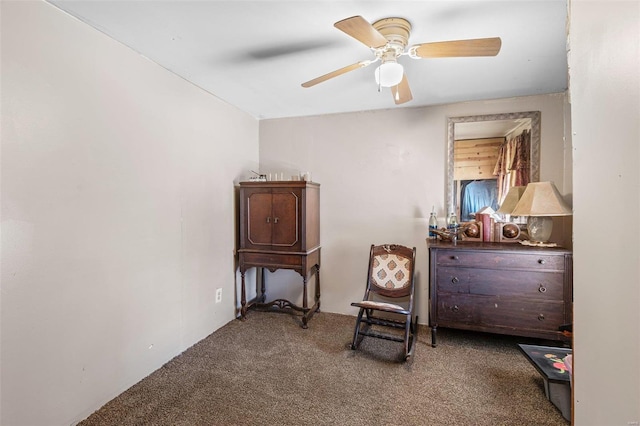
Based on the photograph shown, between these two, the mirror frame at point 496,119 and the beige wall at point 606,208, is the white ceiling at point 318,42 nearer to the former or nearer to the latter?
the mirror frame at point 496,119

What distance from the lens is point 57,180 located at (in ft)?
5.40

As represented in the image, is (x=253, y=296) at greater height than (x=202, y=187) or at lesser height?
lesser

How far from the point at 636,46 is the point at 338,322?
3.10 m

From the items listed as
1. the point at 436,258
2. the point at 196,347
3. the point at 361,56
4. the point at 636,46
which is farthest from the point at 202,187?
the point at 636,46

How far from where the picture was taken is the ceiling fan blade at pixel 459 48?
1517mm

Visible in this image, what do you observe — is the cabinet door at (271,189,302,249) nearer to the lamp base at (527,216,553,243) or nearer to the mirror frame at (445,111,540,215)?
the mirror frame at (445,111,540,215)

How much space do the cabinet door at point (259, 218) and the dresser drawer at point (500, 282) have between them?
1660 mm

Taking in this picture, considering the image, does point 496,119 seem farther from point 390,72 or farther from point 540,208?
point 390,72

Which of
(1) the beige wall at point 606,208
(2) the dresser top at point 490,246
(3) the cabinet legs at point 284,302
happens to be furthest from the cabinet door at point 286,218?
(1) the beige wall at point 606,208

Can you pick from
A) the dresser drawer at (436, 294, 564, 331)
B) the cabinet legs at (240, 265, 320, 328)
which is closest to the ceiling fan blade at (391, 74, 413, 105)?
the dresser drawer at (436, 294, 564, 331)

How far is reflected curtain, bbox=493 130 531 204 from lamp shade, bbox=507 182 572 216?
0.98 ft

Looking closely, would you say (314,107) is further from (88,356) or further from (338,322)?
(88,356)

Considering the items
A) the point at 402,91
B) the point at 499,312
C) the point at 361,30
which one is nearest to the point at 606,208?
the point at 361,30

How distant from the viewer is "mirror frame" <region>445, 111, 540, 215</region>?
9.39ft
